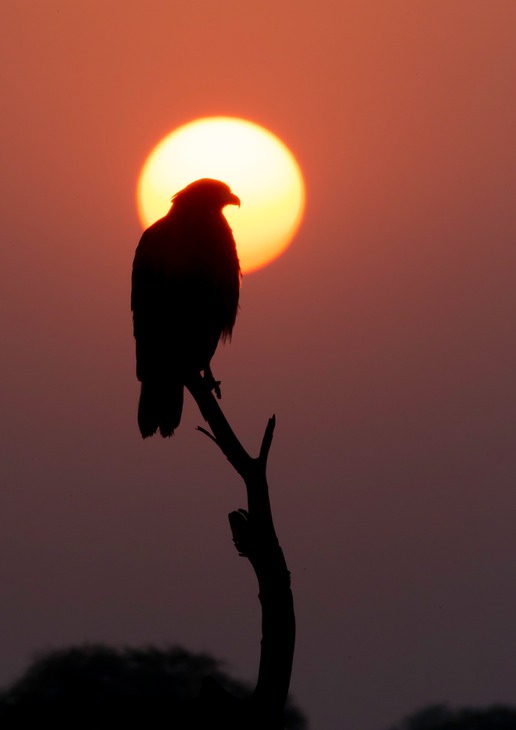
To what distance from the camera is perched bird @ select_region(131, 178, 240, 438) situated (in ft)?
30.7

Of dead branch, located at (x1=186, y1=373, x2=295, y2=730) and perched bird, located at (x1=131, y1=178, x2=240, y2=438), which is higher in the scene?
perched bird, located at (x1=131, y1=178, x2=240, y2=438)

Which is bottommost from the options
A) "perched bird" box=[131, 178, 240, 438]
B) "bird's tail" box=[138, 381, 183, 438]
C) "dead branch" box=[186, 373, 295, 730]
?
"dead branch" box=[186, 373, 295, 730]

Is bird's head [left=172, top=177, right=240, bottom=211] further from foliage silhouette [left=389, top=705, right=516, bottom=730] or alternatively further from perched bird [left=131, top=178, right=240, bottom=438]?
foliage silhouette [left=389, top=705, right=516, bottom=730]

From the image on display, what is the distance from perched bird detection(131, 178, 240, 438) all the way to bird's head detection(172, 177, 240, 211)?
19cm

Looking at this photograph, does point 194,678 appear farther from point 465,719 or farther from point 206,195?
point 206,195

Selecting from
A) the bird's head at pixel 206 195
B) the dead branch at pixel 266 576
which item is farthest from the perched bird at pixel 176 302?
the dead branch at pixel 266 576

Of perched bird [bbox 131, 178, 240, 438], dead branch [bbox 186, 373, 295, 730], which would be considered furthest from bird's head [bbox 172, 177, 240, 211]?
dead branch [bbox 186, 373, 295, 730]

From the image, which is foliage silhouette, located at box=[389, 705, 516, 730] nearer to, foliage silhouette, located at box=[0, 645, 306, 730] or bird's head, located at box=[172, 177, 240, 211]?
foliage silhouette, located at box=[0, 645, 306, 730]

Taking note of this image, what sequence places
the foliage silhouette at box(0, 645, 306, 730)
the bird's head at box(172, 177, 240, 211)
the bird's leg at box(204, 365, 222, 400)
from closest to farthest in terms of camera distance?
the bird's leg at box(204, 365, 222, 400) < the bird's head at box(172, 177, 240, 211) < the foliage silhouette at box(0, 645, 306, 730)

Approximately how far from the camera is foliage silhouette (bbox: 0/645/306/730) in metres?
23.8

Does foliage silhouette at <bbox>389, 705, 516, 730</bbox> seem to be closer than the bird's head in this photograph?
No

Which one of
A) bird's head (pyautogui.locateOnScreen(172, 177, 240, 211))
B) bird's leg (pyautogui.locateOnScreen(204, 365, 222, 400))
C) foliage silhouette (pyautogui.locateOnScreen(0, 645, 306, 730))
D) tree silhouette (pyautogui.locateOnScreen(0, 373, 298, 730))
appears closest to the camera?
tree silhouette (pyautogui.locateOnScreen(0, 373, 298, 730))

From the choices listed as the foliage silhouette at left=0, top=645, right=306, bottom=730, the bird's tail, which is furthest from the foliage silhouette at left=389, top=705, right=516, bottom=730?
the bird's tail

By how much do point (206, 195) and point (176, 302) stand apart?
3.88 feet
